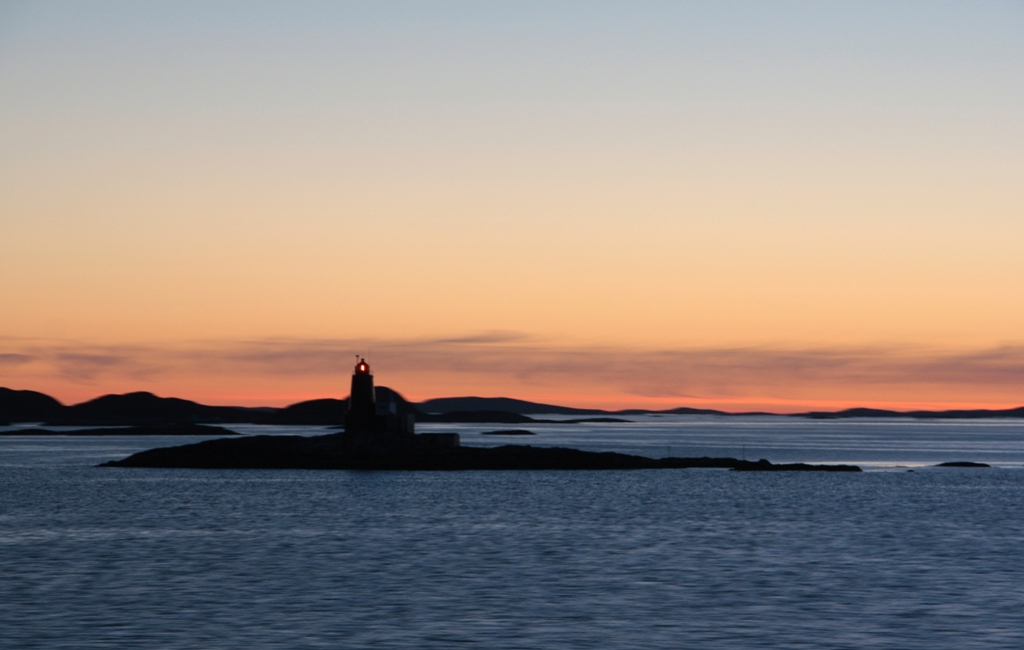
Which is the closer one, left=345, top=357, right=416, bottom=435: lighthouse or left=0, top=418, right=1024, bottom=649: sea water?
left=0, top=418, right=1024, bottom=649: sea water

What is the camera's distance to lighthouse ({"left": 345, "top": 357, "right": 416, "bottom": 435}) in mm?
87625

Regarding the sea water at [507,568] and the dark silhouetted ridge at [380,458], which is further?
the dark silhouetted ridge at [380,458]

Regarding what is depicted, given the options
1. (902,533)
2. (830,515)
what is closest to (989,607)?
(902,533)

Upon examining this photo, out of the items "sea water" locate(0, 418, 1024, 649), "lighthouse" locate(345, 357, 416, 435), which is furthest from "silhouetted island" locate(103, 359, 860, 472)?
"sea water" locate(0, 418, 1024, 649)

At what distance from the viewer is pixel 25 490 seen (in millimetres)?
73938

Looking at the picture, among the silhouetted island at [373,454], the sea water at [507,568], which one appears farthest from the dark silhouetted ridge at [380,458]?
the sea water at [507,568]

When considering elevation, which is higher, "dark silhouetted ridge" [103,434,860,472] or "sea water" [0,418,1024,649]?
"dark silhouetted ridge" [103,434,860,472]

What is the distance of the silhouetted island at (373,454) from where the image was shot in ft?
287

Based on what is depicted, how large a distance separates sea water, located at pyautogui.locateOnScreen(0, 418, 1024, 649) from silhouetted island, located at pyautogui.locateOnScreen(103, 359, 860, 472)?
13674mm

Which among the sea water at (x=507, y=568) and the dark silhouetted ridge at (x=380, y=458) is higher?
the dark silhouetted ridge at (x=380, y=458)

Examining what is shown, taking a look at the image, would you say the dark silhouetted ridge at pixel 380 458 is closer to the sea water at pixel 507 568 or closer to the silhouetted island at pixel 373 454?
the silhouetted island at pixel 373 454

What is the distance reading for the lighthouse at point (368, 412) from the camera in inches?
3450

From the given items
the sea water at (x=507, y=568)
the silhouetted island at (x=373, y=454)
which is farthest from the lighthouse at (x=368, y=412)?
the sea water at (x=507, y=568)

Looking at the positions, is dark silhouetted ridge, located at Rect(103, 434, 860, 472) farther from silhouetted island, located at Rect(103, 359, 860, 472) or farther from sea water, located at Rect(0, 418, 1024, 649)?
sea water, located at Rect(0, 418, 1024, 649)
